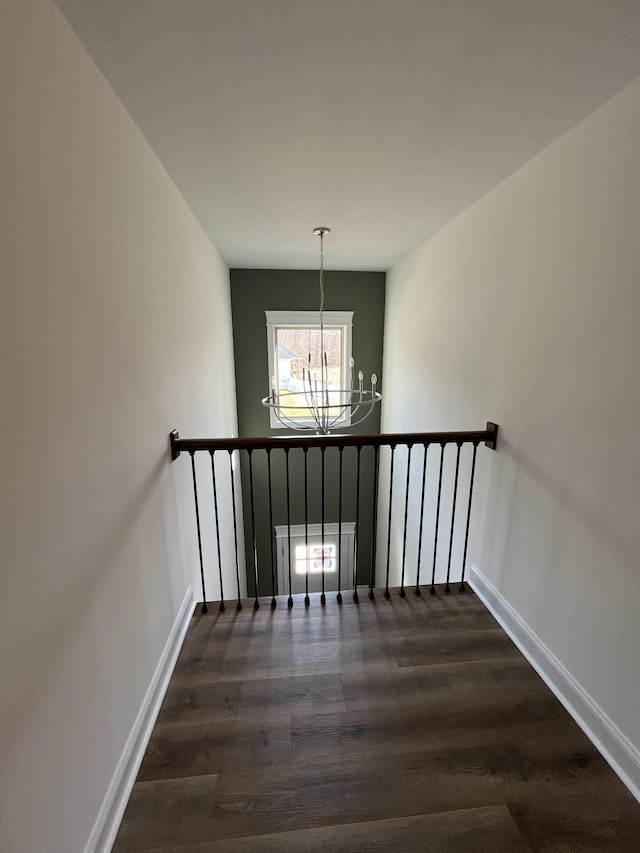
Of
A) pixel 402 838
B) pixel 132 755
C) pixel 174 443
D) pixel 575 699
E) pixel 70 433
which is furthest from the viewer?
pixel 174 443

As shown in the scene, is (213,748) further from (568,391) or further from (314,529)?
(314,529)

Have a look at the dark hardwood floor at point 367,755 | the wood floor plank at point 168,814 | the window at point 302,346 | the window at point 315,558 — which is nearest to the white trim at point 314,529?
the window at point 315,558

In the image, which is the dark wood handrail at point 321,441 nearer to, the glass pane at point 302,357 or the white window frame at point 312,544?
the glass pane at point 302,357

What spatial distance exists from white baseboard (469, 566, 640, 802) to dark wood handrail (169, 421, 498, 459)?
0.91 m

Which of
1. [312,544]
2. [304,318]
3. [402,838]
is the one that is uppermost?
[304,318]

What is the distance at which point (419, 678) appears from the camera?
168cm

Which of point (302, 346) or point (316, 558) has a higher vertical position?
point (302, 346)

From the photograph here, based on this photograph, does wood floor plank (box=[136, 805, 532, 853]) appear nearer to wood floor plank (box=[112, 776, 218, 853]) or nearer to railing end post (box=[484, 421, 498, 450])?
wood floor plank (box=[112, 776, 218, 853])

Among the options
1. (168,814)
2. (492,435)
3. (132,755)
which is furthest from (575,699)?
(132,755)

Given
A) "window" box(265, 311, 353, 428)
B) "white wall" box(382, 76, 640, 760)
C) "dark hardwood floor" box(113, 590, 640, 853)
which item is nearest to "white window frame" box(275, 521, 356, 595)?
"window" box(265, 311, 353, 428)

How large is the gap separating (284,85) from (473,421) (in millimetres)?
1960

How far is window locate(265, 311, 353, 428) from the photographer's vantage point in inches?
179

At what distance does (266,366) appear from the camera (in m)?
4.68

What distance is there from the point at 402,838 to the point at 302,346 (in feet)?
14.2
